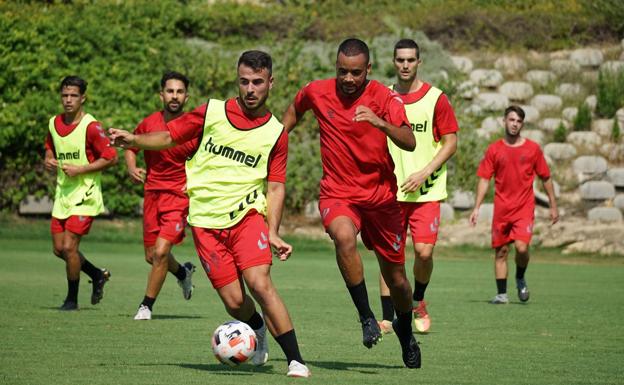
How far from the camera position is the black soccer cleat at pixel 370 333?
333 inches

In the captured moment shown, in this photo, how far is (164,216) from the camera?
1240 centimetres

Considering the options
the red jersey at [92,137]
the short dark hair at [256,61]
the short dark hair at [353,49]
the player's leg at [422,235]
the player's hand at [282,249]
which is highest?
the short dark hair at [353,49]

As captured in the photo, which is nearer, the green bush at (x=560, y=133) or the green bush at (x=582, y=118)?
the green bush at (x=560, y=133)

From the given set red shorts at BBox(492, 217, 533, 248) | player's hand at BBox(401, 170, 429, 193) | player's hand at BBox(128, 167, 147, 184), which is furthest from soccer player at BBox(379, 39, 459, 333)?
red shorts at BBox(492, 217, 533, 248)

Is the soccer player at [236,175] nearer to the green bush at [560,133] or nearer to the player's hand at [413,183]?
the player's hand at [413,183]

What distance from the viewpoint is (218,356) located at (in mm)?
8125

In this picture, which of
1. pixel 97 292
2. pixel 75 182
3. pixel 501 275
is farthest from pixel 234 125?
pixel 501 275

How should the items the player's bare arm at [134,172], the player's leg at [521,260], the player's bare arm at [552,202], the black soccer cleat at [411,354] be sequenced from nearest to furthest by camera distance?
the black soccer cleat at [411,354] < the player's bare arm at [134,172] < the player's leg at [521,260] < the player's bare arm at [552,202]

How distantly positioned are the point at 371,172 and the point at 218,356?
5.80ft

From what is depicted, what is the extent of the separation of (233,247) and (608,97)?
2113 cm

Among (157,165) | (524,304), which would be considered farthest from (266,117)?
(524,304)

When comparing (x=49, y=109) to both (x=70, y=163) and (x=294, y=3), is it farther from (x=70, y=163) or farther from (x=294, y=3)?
A: (x=70, y=163)

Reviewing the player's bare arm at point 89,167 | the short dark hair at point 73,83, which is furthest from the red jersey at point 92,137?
the short dark hair at point 73,83

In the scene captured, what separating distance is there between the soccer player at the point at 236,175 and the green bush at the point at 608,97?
20777 millimetres
